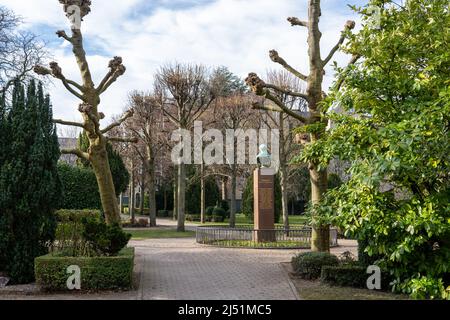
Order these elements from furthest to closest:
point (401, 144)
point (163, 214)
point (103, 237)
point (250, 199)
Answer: point (163, 214)
point (250, 199)
point (103, 237)
point (401, 144)

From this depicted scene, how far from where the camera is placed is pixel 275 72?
31.8 meters

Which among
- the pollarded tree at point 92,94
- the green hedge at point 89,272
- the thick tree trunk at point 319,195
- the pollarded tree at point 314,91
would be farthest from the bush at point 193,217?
the green hedge at point 89,272

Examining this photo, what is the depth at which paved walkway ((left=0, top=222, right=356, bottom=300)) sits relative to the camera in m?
9.76

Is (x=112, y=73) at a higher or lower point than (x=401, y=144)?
higher

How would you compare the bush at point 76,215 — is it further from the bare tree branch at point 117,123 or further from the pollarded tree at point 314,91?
the pollarded tree at point 314,91

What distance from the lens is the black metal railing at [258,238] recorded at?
62.0ft

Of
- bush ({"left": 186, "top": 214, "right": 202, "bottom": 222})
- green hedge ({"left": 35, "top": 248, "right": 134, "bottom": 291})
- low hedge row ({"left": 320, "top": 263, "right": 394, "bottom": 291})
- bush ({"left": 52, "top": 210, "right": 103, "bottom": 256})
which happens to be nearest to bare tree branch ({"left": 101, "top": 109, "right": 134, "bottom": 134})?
bush ({"left": 52, "top": 210, "right": 103, "bottom": 256})

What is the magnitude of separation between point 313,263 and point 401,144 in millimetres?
6287

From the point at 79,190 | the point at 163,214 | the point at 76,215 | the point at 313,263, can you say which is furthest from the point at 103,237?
the point at 163,214

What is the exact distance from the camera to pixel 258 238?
1967 centimetres

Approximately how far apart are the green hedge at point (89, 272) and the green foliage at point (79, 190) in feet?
38.1

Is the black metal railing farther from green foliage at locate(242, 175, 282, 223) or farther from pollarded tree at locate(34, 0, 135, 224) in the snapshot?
green foliage at locate(242, 175, 282, 223)

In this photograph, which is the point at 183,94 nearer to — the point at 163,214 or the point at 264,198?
the point at 264,198

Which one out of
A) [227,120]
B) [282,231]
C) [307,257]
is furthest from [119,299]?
[227,120]
